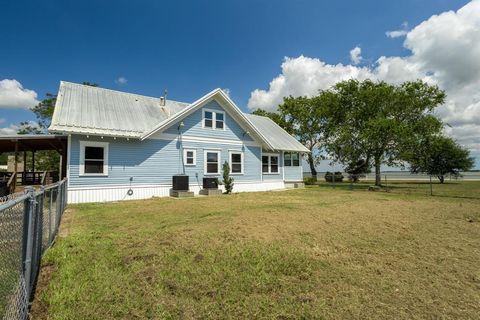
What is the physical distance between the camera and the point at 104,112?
14391 millimetres

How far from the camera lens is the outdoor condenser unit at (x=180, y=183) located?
1485cm

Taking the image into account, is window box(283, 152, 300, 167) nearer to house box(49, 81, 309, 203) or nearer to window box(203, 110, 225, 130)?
house box(49, 81, 309, 203)

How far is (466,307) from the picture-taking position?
10.4 ft

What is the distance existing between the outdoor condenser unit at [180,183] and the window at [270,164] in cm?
729

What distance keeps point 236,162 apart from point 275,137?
5.57 m

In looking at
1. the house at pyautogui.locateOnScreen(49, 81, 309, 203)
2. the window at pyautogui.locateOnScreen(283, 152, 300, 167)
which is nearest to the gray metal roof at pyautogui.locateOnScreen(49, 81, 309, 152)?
the house at pyautogui.locateOnScreen(49, 81, 309, 203)

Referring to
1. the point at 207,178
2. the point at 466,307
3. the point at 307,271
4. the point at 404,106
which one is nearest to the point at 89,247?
the point at 307,271

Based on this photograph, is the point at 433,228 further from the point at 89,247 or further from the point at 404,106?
the point at 404,106

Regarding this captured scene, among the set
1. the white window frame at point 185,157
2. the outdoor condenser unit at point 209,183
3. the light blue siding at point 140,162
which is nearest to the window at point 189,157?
the white window frame at point 185,157

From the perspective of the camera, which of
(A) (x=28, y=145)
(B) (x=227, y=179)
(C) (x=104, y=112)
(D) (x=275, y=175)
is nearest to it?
(A) (x=28, y=145)

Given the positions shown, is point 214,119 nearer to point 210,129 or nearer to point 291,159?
point 210,129

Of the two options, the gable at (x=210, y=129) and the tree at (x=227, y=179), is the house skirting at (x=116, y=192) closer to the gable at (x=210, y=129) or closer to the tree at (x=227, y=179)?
the tree at (x=227, y=179)

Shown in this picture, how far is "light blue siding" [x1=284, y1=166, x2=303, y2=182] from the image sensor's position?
72.8 feet

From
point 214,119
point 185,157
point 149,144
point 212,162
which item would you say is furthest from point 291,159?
point 149,144
